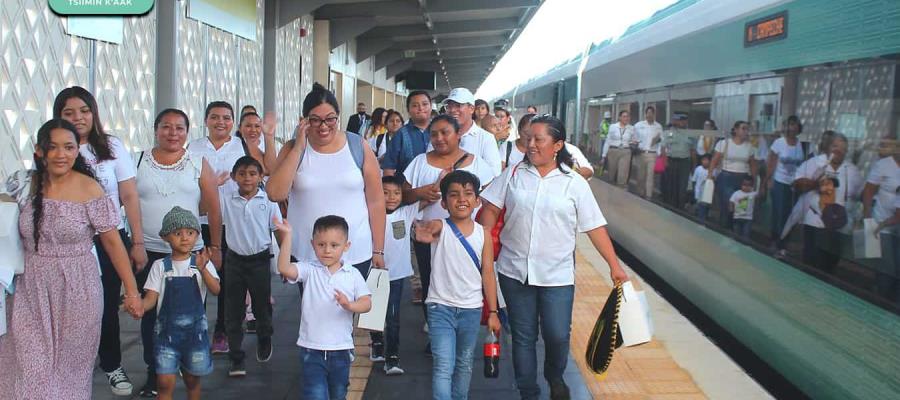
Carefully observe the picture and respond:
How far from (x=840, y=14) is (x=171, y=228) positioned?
3.63 meters

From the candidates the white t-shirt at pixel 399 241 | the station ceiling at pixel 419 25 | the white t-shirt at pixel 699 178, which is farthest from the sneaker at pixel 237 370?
the station ceiling at pixel 419 25

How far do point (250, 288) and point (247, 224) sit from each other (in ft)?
1.25

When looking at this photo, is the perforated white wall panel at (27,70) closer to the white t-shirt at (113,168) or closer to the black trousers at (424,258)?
the white t-shirt at (113,168)

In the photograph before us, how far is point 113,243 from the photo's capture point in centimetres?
407

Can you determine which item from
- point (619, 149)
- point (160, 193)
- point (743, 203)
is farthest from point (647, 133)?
point (160, 193)

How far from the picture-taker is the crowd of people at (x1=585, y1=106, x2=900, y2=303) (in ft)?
14.7

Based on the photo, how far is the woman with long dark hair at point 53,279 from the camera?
3887mm

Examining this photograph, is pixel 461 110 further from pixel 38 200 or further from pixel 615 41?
pixel 615 41

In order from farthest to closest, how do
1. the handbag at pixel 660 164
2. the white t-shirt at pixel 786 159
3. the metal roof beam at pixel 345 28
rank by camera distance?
the metal roof beam at pixel 345 28 < the handbag at pixel 660 164 < the white t-shirt at pixel 786 159

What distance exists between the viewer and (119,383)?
475cm

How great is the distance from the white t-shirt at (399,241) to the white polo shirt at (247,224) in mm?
677

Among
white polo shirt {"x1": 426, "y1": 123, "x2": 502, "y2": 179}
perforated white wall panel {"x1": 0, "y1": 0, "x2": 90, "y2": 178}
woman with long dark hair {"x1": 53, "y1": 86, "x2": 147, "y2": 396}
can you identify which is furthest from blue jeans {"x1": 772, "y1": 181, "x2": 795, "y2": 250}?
perforated white wall panel {"x1": 0, "y1": 0, "x2": 90, "y2": 178}

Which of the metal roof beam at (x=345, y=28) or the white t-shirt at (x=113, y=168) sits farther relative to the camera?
the metal roof beam at (x=345, y=28)

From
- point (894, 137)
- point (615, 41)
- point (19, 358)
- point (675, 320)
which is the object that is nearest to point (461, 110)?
point (675, 320)
